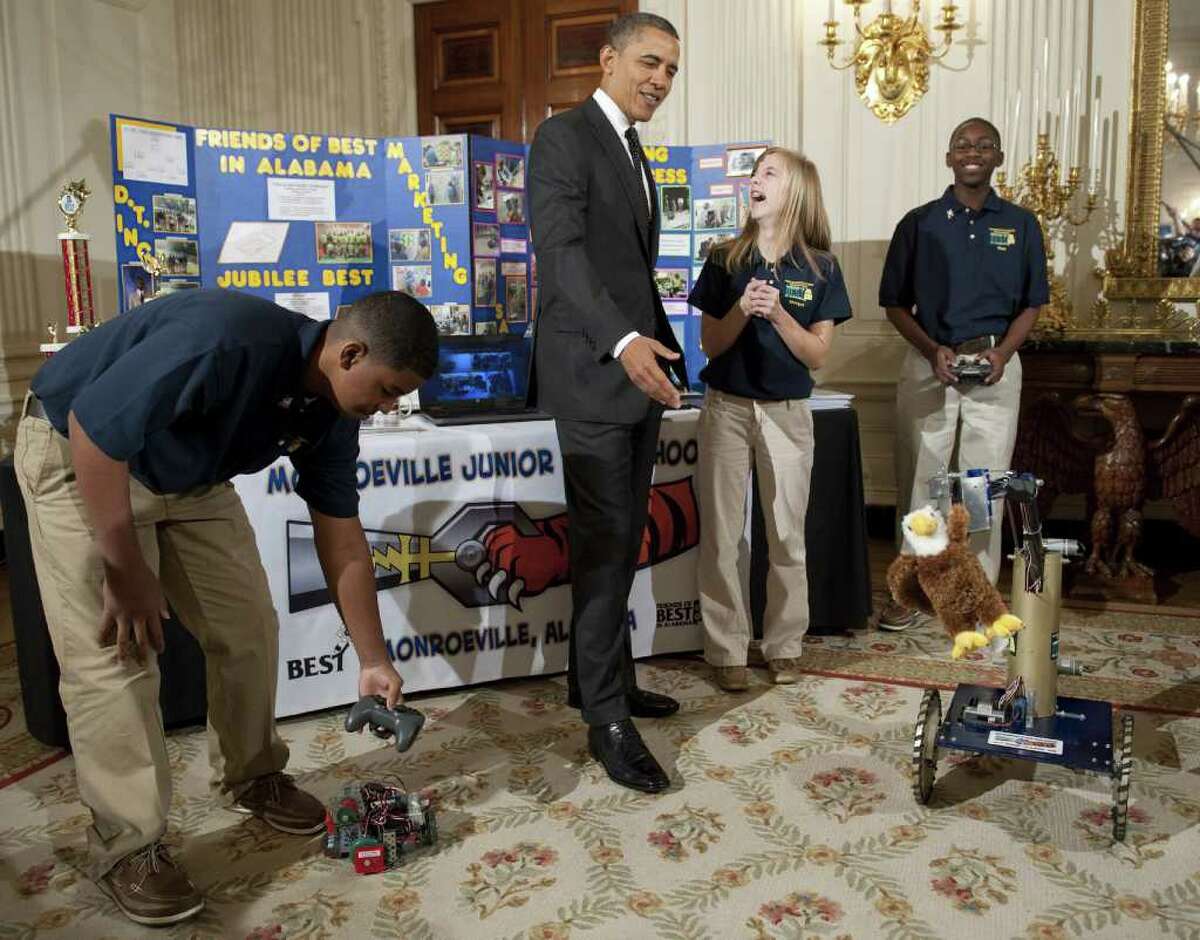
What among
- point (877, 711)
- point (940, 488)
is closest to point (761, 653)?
point (877, 711)

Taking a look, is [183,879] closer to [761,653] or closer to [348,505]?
[348,505]

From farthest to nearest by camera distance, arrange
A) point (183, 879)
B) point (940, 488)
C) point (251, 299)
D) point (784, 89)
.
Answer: point (784, 89), point (940, 488), point (183, 879), point (251, 299)

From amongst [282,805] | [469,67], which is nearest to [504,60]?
[469,67]

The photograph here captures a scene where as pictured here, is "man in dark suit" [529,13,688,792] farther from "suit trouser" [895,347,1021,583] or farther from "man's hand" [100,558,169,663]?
"suit trouser" [895,347,1021,583]

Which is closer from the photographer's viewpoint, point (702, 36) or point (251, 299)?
point (251, 299)

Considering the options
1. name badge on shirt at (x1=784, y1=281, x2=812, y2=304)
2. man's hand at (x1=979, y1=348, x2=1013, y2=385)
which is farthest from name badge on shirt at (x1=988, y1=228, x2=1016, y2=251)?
name badge on shirt at (x1=784, y1=281, x2=812, y2=304)

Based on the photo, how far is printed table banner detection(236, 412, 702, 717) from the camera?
2.82 meters

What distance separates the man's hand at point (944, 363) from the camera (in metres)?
3.54

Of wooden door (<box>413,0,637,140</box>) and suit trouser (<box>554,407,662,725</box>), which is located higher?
wooden door (<box>413,0,637,140</box>)

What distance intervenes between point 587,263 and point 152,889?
4.71ft

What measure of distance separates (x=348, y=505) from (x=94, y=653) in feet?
1.65

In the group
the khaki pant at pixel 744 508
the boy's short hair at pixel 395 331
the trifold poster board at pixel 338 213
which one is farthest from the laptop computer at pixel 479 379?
the boy's short hair at pixel 395 331

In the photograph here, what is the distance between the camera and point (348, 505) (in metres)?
2.11

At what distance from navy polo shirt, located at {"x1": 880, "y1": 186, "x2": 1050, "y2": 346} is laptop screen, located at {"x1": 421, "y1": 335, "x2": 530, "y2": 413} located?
4.45 ft
